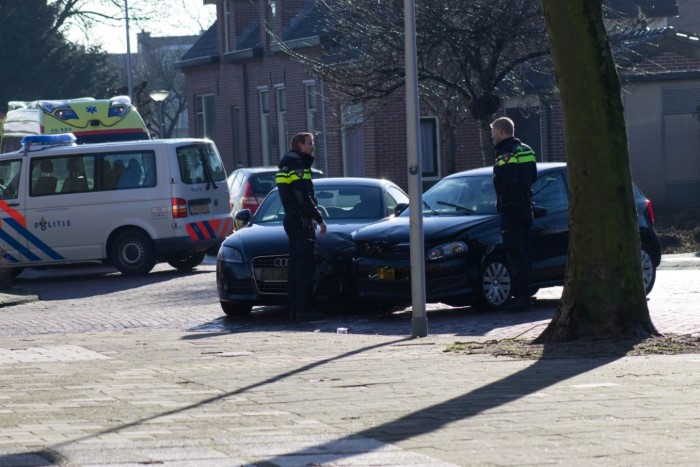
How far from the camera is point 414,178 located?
38.4ft

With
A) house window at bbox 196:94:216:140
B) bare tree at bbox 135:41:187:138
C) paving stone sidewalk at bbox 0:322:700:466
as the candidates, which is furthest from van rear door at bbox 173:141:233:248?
bare tree at bbox 135:41:187:138

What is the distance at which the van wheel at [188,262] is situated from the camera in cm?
2148

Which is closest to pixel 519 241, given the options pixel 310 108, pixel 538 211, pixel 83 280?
pixel 538 211

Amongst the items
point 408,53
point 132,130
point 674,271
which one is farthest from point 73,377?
point 132,130

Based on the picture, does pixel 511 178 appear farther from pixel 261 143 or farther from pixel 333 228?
pixel 261 143

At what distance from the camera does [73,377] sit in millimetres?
9375

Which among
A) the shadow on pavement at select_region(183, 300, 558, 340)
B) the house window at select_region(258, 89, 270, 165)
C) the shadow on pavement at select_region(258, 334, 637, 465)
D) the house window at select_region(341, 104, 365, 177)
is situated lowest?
the shadow on pavement at select_region(183, 300, 558, 340)

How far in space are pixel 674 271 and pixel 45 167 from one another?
9188 millimetres

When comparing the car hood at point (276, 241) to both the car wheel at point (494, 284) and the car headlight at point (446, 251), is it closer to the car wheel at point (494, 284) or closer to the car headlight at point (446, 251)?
the car headlight at point (446, 251)

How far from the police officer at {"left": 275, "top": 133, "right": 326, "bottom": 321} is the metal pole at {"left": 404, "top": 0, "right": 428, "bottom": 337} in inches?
73.2

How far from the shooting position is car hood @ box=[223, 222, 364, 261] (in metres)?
14.1

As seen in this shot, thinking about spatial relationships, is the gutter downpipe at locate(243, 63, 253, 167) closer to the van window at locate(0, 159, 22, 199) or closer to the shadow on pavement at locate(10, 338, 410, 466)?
the van window at locate(0, 159, 22, 199)

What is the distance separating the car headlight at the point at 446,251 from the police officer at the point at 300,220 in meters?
1.08

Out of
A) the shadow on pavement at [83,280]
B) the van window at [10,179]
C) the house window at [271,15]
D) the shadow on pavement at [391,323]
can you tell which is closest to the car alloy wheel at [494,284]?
the shadow on pavement at [391,323]
